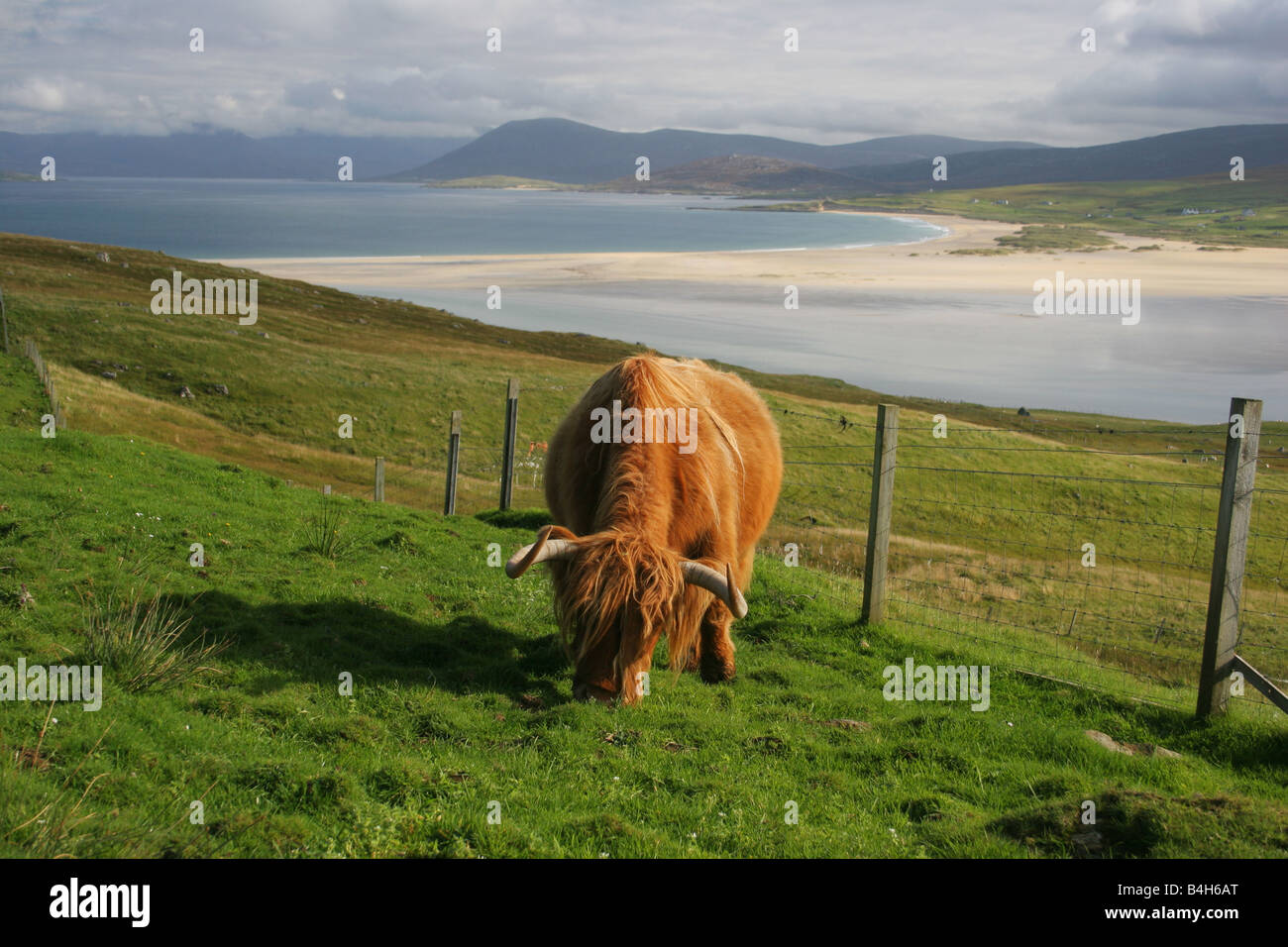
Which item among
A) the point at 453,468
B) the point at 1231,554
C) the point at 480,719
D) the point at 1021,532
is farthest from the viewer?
the point at 1021,532

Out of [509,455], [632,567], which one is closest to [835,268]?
[509,455]

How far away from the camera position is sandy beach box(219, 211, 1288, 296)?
99.3 metres

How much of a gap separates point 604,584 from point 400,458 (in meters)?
25.7

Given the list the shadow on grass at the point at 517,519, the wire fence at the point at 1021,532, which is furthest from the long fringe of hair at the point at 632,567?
the shadow on grass at the point at 517,519


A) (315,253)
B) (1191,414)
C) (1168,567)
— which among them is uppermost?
(315,253)

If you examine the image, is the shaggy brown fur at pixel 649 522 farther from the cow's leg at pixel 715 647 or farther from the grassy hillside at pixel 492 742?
the grassy hillside at pixel 492 742

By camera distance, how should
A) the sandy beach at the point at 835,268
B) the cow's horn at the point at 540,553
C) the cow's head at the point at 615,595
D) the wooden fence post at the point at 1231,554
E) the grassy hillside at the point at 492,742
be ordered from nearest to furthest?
the grassy hillside at the point at 492,742
the cow's horn at the point at 540,553
the cow's head at the point at 615,595
the wooden fence post at the point at 1231,554
the sandy beach at the point at 835,268

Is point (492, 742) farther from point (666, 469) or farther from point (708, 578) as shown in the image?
point (666, 469)

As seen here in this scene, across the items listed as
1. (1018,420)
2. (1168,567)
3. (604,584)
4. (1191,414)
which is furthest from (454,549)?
(1191,414)

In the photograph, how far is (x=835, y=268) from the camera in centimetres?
11900

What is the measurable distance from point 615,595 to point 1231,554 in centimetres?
489

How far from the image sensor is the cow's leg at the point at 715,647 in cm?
818

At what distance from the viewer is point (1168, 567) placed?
83.3 feet

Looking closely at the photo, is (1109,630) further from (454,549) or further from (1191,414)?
(1191,414)
